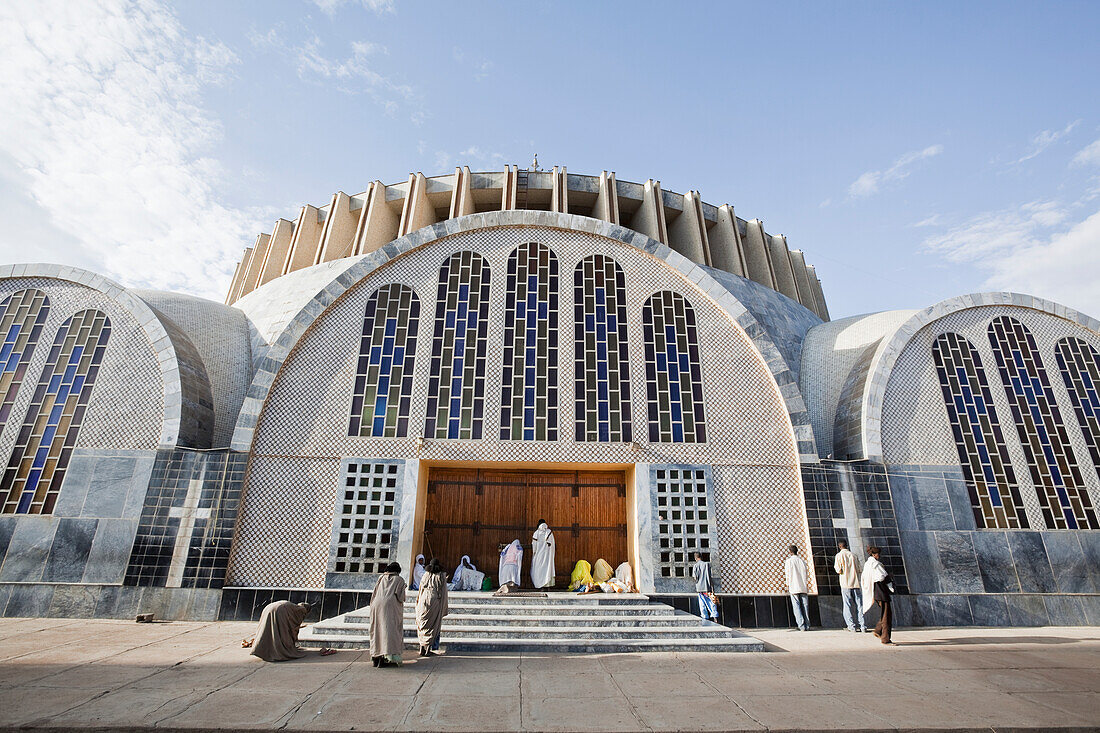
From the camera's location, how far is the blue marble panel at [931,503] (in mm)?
10031

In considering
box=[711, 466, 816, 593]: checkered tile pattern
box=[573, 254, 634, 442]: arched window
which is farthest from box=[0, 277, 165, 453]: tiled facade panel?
box=[711, 466, 816, 593]: checkered tile pattern

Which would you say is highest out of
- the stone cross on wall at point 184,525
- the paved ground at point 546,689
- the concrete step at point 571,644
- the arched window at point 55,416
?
the arched window at point 55,416

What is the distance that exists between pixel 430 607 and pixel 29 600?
7.25 metres

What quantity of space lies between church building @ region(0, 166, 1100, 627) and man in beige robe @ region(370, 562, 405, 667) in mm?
3542

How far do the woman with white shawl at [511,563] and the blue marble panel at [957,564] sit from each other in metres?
7.19

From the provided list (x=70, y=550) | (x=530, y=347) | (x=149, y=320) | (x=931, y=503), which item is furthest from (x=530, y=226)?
(x=70, y=550)


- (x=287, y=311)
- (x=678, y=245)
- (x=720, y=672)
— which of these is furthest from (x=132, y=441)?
(x=678, y=245)

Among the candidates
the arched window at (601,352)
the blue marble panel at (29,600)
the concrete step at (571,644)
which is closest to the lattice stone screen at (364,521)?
the concrete step at (571,644)

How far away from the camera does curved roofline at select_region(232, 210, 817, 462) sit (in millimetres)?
10336

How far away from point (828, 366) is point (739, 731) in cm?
1045

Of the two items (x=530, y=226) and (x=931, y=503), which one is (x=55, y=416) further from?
(x=931, y=503)

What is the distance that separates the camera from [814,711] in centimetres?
464

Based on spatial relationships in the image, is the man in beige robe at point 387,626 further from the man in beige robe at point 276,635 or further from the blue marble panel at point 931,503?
the blue marble panel at point 931,503

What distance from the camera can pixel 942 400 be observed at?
36.4ft
